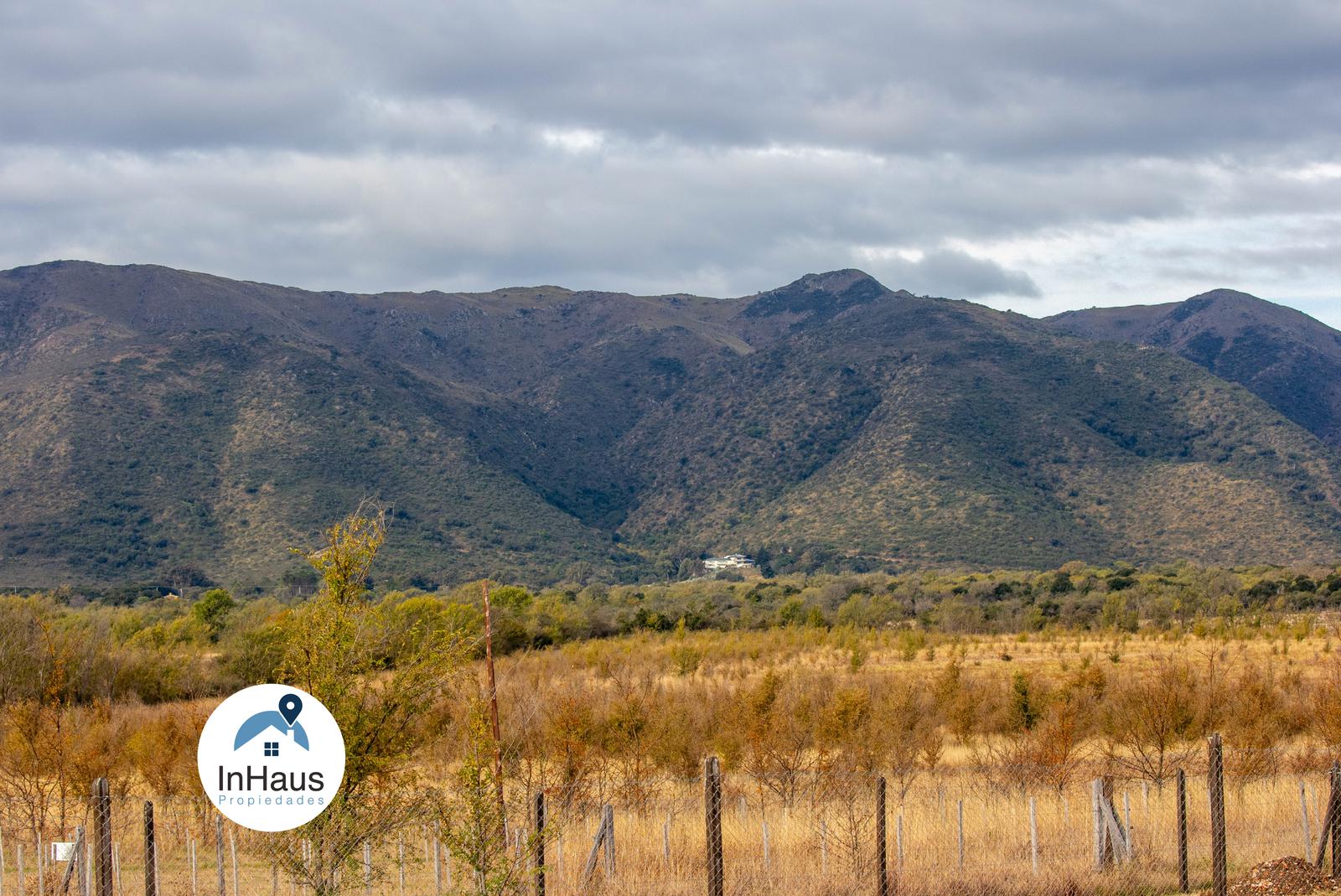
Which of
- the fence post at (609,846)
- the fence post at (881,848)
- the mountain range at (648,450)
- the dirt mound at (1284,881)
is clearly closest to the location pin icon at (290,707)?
the fence post at (609,846)

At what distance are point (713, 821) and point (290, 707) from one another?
3768 mm

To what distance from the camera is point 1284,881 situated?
13414mm

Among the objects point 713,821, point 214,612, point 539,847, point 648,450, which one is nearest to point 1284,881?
point 713,821

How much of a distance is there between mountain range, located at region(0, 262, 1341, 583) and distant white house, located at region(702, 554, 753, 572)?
5.63 feet

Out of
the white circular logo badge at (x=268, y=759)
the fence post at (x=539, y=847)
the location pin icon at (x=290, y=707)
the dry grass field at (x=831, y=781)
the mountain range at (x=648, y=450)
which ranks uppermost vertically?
the mountain range at (x=648, y=450)

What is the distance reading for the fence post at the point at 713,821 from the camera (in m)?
10.9

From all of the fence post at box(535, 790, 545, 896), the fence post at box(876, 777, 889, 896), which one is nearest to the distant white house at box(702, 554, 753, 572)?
the fence post at box(876, 777, 889, 896)

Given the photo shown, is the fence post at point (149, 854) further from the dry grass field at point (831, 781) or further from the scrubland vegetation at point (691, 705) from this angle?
the scrubland vegetation at point (691, 705)

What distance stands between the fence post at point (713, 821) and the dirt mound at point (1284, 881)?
19.4 feet

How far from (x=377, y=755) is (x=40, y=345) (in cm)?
12166

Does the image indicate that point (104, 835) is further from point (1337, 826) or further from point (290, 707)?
point (1337, 826)

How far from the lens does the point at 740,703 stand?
28188 mm

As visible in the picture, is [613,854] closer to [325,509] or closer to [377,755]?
[377,755]

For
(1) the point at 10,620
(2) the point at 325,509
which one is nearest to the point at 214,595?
(1) the point at 10,620
